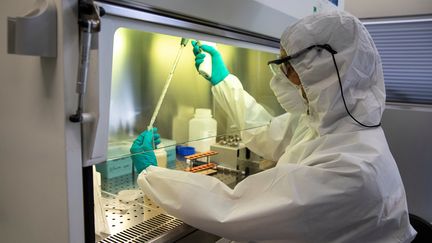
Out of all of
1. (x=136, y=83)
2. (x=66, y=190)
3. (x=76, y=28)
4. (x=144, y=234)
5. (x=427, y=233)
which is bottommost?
(x=427, y=233)

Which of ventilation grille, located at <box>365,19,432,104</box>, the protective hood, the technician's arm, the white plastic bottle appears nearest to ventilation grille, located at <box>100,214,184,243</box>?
the white plastic bottle

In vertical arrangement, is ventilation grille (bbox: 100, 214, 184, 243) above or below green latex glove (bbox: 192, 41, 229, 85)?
below

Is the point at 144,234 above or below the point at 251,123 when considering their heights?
below

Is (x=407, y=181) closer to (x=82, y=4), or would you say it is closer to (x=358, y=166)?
(x=358, y=166)

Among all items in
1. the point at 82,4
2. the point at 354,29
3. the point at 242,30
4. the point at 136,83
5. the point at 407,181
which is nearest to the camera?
the point at 82,4

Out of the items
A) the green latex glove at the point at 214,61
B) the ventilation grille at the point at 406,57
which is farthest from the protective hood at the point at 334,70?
the ventilation grille at the point at 406,57

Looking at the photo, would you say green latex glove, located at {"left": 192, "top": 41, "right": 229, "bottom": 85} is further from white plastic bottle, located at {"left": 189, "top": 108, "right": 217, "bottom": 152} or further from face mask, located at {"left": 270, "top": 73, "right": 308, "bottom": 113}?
face mask, located at {"left": 270, "top": 73, "right": 308, "bottom": 113}

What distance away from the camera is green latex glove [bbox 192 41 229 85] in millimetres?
1490

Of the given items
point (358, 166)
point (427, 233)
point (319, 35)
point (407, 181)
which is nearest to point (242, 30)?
point (319, 35)

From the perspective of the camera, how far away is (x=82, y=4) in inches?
25.8

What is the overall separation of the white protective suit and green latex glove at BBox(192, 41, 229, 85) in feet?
1.69

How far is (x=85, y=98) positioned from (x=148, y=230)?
50cm

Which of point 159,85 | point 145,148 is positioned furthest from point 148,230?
point 159,85

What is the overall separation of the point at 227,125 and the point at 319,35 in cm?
84
